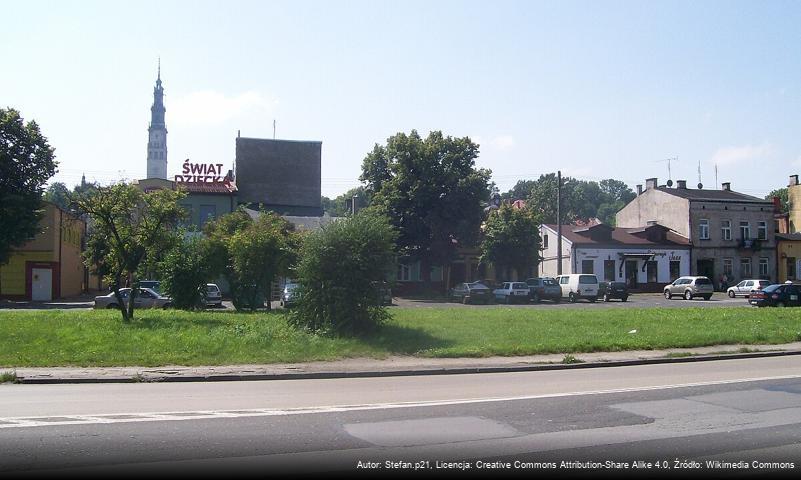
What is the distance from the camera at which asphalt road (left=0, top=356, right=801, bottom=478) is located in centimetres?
759

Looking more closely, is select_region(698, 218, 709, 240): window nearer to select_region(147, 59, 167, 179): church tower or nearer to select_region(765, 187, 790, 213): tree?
select_region(765, 187, 790, 213): tree

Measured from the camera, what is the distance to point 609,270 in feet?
198

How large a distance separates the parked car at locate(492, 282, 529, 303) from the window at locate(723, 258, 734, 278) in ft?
81.6

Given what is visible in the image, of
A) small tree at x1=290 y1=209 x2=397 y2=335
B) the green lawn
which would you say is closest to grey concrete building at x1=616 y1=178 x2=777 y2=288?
the green lawn

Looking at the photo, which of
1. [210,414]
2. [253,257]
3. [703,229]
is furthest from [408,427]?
[703,229]

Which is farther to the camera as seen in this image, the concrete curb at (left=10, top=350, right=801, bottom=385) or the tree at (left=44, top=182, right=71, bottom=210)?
the tree at (left=44, top=182, right=71, bottom=210)

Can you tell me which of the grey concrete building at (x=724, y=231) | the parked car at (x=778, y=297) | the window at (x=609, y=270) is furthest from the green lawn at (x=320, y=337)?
the grey concrete building at (x=724, y=231)

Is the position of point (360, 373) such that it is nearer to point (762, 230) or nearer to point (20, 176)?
point (20, 176)

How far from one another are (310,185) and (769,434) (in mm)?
61349

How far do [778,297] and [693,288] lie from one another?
12.0m

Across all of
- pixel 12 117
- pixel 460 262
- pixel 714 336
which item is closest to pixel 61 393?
pixel 714 336

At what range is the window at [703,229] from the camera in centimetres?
6297

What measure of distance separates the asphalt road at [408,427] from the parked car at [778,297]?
2739 cm

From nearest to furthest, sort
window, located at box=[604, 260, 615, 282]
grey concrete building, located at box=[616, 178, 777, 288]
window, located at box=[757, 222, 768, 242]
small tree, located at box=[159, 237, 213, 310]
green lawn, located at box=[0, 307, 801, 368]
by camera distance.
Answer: green lawn, located at box=[0, 307, 801, 368] < small tree, located at box=[159, 237, 213, 310] < window, located at box=[604, 260, 615, 282] < grey concrete building, located at box=[616, 178, 777, 288] < window, located at box=[757, 222, 768, 242]
